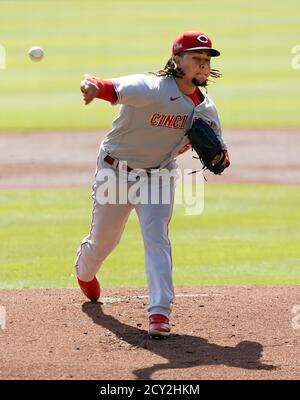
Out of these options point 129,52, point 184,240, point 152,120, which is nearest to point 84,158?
point 184,240

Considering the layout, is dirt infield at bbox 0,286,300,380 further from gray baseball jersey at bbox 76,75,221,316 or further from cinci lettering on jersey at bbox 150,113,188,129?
cinci lettering on jersey at bbox 150,113,188,129

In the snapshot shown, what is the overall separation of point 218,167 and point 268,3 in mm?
36153

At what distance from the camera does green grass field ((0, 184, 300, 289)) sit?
8.74m

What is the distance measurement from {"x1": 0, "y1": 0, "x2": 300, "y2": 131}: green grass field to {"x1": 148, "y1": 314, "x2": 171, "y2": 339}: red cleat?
12.1m

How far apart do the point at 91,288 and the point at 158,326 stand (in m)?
1.05

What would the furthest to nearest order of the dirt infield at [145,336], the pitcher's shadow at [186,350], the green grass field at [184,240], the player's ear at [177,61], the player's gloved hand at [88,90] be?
the green grass field at [184,240] < the player's ear at [177,61] < the player's gloved hand at [88,90] < the pitcher's shadow at [186,350] < the dirt infield at [145,336]

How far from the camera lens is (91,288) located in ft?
23.9

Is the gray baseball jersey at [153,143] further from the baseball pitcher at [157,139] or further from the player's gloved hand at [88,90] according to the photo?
the player's gloved hand at [88,90]

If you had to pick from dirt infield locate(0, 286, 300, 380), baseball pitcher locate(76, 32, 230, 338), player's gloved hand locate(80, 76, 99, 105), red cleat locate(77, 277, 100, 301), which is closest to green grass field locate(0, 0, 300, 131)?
dirt infield locate(0, 286, 300, 380)

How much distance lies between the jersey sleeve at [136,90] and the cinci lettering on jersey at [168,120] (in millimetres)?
139

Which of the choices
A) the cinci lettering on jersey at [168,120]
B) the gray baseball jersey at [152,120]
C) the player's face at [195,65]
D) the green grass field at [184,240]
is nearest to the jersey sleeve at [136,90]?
the gray baseball jersey at [152,120]

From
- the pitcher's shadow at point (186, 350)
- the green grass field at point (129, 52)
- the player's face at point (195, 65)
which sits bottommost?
the pitcher's shadow at point (186, 350)

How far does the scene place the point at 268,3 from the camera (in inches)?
1640

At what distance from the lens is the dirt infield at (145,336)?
564 cm
